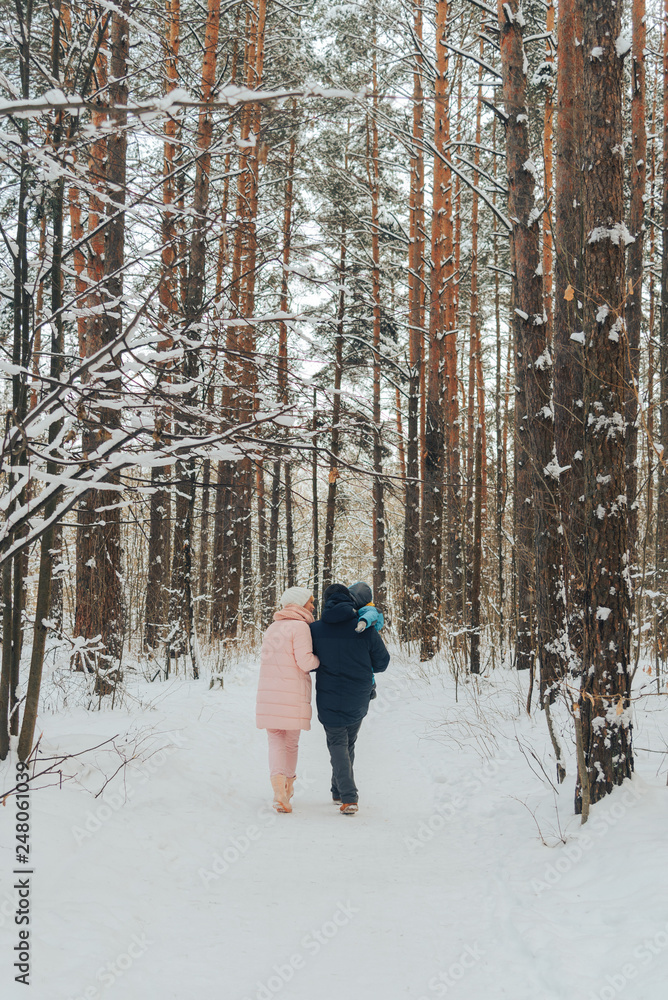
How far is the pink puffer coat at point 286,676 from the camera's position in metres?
5.14

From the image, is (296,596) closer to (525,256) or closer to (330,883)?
(330,883)

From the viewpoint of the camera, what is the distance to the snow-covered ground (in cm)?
265

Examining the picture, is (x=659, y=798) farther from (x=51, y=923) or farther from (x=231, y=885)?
(x=51, y=923)

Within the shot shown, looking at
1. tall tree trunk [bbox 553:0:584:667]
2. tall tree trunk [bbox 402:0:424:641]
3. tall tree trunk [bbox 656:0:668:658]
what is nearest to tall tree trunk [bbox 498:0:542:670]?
tall tree trunk [bbox 553:0:584:667]

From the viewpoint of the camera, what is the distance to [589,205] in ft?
14.2

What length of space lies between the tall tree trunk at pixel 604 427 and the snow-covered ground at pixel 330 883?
0.36 m

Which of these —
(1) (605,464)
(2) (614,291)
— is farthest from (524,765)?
(2) (614,291)

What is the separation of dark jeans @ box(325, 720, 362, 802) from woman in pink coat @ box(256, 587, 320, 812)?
25 centimetres

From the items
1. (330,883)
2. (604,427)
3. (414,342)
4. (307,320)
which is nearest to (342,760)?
(330,883)

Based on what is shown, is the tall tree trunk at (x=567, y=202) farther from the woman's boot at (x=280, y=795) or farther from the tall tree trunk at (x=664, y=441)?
the woman's boot at (x=280, y=795)

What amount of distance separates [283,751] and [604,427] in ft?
10.2

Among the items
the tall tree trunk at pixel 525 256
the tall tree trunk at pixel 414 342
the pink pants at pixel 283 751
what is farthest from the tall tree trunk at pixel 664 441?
the pink pants at pixel 283 751

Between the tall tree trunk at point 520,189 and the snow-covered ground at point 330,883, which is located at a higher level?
the tall tree trunk at point 520,189

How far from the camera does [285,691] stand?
520 cm
